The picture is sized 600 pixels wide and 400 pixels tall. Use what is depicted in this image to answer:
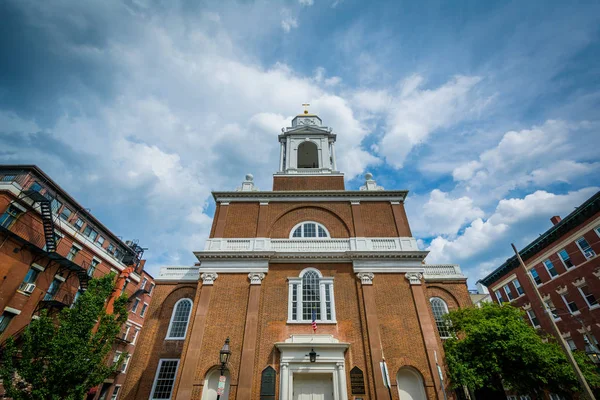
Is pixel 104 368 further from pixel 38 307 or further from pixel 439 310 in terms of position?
pixel 439 310

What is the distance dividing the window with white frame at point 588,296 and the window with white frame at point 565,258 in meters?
2.01

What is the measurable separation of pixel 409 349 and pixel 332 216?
9371mm

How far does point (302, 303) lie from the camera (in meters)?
16.9

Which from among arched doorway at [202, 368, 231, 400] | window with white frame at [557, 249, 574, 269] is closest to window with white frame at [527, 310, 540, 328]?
window with white frame at [557, 249, 574, 269]

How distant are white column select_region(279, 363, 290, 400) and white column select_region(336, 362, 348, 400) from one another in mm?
2592

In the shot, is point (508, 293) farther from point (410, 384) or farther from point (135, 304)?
point (135, 304)

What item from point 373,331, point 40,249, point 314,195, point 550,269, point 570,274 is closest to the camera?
point 373,331

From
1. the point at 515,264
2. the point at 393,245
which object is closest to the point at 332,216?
the point at 393,245

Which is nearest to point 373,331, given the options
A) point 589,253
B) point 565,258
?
point 589,253

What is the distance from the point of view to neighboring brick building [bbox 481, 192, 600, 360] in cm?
2231

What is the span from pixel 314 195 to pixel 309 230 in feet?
9.02

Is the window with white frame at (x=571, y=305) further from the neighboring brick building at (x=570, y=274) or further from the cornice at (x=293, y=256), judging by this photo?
the cornice at (x=293, y=256)

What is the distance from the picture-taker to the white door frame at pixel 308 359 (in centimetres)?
1457

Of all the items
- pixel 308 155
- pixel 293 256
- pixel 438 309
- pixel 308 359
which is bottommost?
pixel 308 359
